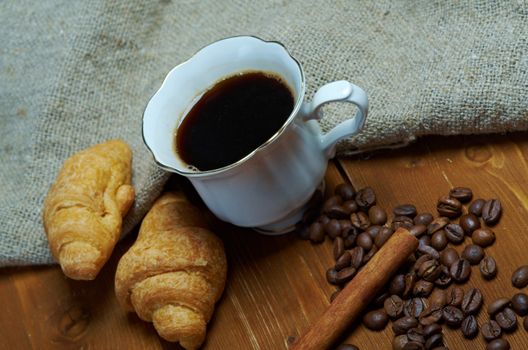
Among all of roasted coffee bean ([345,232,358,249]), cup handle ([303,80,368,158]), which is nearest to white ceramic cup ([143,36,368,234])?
cup handle ([303,80,368,158])

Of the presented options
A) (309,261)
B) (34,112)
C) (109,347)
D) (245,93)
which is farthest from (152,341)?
(34,112)

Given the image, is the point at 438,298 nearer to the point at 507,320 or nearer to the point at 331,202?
the point at 507,320

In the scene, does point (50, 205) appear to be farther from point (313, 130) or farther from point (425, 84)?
point (425, 84)

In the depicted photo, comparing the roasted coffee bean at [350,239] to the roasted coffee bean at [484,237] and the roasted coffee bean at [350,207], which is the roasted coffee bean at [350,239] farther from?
the roasted coffee bean at [484,237]

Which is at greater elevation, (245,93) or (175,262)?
(245,93)

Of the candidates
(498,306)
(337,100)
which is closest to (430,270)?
(498,306)

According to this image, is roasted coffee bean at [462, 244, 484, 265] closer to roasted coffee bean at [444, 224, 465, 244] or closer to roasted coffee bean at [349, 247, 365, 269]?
roasted coffee bean at [444, 224, 465, 244]

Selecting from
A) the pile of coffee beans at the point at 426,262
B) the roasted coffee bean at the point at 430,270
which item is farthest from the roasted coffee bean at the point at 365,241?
the roasted coffee bean at the point at 430,270
